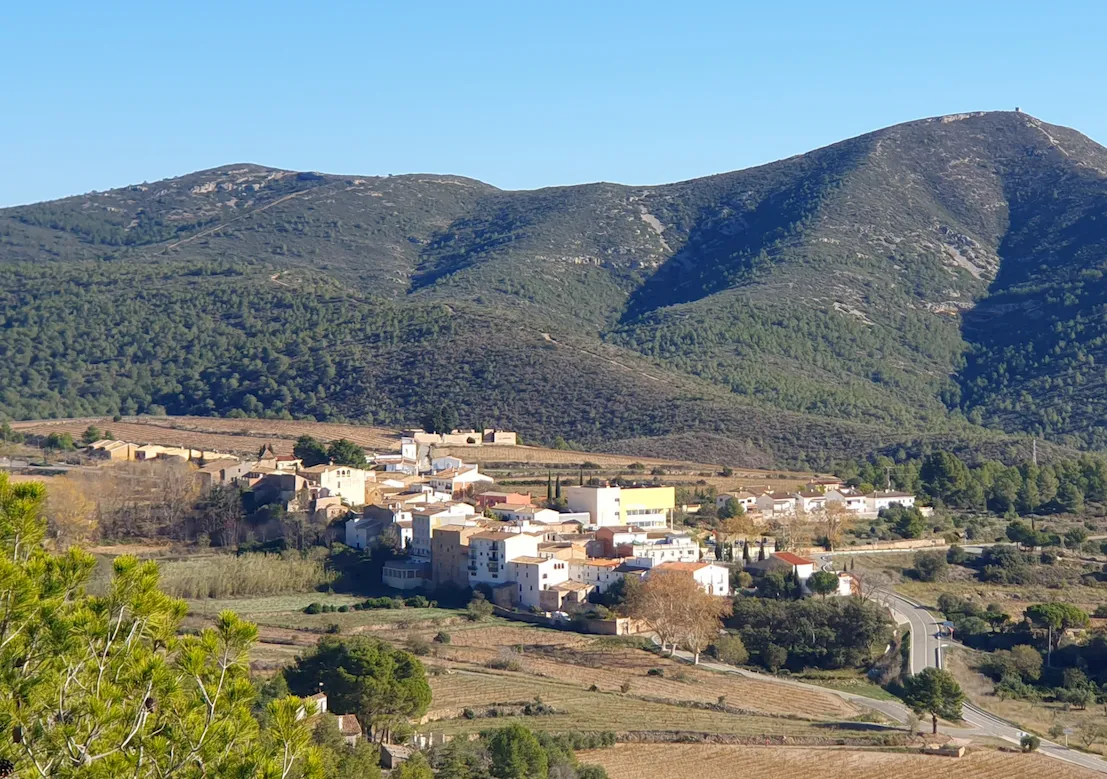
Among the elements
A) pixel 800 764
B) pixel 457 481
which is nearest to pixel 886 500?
pixel 457 481

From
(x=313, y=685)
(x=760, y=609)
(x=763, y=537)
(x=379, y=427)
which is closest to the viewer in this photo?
(x=313, y=685)

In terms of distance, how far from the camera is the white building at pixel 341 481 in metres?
50.2

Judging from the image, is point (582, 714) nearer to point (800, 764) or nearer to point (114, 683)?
point (800, 764)

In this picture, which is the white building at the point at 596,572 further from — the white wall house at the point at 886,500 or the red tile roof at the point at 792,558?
the white wall house at the point at 886,500

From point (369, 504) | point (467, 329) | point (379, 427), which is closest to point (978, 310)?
point (467, 329)

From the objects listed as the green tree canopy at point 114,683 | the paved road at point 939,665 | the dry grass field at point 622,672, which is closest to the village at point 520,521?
the paved road at point 939,665

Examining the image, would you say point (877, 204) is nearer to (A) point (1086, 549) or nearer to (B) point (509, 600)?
(A) point (1086, 549)

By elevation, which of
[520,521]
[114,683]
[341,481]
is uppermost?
[114,683]

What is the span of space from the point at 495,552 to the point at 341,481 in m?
9.03

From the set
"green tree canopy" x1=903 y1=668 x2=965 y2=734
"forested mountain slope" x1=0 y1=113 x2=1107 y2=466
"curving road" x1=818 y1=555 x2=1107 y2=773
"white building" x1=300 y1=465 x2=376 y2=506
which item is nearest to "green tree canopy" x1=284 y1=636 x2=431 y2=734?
"green tree canopy" x1=903 y1=668 x2=965 y2=734

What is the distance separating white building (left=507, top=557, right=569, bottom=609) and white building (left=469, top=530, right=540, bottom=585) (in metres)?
0.29

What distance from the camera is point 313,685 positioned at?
29922 mm

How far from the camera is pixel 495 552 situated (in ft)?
143

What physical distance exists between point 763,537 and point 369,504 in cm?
1255
